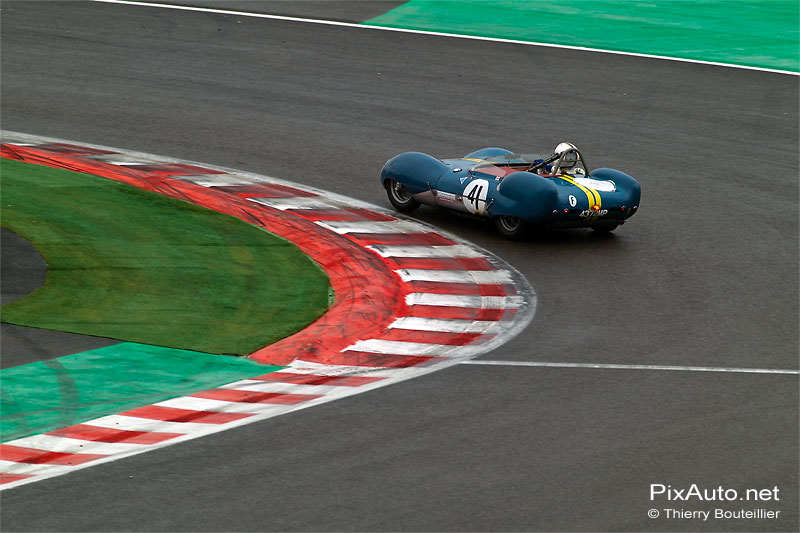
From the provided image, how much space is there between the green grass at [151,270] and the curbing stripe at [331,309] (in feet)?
1.18

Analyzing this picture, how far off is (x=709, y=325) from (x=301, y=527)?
601 cm

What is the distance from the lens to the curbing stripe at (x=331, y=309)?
8.59 meters

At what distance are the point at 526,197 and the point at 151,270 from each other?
462cm

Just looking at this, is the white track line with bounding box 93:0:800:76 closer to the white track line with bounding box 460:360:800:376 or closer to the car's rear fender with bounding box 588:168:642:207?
the car's rear fender with bounding box 588:168:642:207

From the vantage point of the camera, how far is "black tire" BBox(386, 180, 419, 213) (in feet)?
48.9

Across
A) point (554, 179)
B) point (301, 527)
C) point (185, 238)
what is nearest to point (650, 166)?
point (554, 179)

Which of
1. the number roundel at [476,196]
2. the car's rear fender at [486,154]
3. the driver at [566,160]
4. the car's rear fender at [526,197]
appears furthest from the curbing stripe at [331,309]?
the driver at [566,160]

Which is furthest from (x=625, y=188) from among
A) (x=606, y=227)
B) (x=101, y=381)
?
(x=101, y=381)

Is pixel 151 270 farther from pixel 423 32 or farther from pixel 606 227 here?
pixel 423 32

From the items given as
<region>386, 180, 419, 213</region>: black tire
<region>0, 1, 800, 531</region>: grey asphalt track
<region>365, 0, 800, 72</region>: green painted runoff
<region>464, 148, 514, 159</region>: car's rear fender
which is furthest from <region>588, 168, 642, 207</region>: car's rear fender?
<region>365, 0, 800, 72</region>: green painted runoff

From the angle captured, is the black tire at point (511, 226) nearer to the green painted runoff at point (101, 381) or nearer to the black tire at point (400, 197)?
the black tire at point (400, 197)

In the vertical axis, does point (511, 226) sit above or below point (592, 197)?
below

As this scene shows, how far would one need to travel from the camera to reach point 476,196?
46.1 feet

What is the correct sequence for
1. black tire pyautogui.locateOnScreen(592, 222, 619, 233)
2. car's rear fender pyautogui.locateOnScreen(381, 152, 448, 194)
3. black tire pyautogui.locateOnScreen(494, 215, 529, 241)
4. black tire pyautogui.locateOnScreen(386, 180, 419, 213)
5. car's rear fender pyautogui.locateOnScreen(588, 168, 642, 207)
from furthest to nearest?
1. black tire pyautogui.locateOnScreen(386, 180, 419, 213)
2. car's rear fender pyautogui.locateOnScreen(381, 152, 448, 194)
3. black tire pyautogui.locateOnScreen(592, 222, 619, 233)
4. car's rear fender pyautogui.locateOnScreen(588, 168, 642, 207)
5. black tire pyautogui.locateOnScreen(494, 215, 529, 241)
